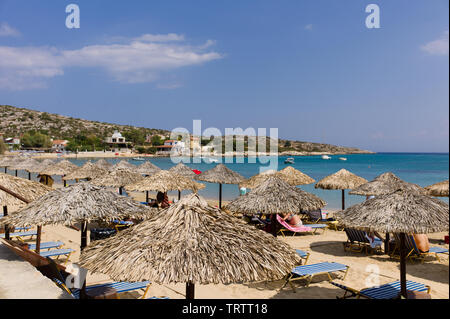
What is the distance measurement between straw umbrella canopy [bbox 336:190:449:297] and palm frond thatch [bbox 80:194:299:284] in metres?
1.87

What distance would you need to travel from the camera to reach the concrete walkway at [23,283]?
4.02 metres

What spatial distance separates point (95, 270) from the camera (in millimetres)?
3412

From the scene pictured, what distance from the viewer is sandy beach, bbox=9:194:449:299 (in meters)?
5.98

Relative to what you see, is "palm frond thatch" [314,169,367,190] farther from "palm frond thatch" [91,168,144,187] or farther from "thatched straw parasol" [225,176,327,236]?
"palm frond thatch" [91,168,144,187]

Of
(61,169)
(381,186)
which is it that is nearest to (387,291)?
(381,186)

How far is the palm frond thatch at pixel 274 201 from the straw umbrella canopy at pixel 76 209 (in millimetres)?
3130

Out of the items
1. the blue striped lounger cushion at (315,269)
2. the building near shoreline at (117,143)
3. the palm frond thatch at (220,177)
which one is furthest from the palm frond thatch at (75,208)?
the building near shoreline at (117,143)

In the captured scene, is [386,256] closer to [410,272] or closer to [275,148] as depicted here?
[410,272]

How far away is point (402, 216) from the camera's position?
4883 mm

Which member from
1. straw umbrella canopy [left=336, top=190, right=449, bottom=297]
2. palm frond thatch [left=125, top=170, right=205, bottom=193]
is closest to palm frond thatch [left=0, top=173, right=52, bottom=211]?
palm frond thatch [left=125, top=170, right=205, bottom=193]

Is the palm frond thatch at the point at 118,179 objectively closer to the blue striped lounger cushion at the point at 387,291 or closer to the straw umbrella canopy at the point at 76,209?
the straw umbrella canopy at the point at 76,209

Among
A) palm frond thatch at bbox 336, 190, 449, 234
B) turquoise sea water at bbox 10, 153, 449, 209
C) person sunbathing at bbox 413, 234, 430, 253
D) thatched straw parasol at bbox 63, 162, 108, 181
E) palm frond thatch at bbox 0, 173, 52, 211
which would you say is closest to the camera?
palm frond thatch at bbox 336, 190, 449, 234

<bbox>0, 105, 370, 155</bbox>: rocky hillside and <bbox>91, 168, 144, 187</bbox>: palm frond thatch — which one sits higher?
<bbox>0, 105, 370, 155</bbox>: rocky hillside
